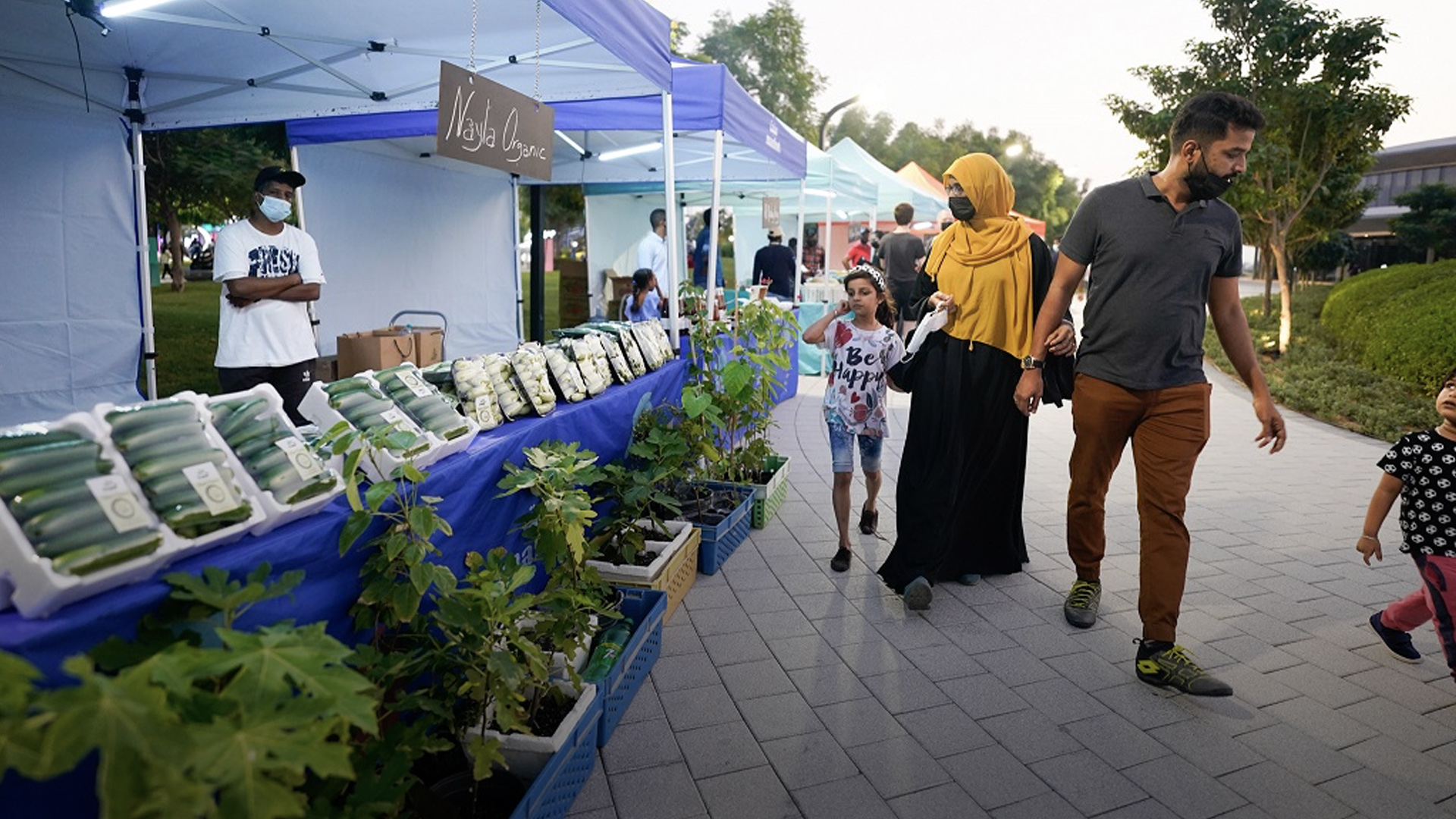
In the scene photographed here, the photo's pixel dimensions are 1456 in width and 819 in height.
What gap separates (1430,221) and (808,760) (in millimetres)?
35308

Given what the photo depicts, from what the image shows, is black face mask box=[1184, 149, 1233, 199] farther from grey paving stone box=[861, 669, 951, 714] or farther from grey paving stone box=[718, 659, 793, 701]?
grey paving stone box=[718, 659, 793, 701]

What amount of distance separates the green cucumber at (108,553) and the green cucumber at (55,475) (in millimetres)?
150

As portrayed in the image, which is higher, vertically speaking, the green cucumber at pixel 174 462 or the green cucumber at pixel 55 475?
the green cucumber at pixel 55 475

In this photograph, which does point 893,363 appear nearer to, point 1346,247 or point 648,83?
point 648,83

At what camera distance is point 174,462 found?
1787 mm

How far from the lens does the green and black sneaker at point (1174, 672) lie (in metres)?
3.05

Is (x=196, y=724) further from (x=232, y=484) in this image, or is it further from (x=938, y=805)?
(x=938, y=805)

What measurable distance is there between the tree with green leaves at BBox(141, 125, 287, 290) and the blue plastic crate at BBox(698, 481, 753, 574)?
8502mm

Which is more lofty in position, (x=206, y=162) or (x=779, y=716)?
(x=206, y=162)

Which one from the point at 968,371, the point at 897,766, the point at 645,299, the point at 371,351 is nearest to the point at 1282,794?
the point at 897,766

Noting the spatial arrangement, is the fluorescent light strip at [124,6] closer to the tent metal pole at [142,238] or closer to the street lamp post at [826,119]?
the tent metal pole at [142,238]

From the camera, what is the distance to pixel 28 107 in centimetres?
524

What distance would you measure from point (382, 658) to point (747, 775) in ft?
4.01

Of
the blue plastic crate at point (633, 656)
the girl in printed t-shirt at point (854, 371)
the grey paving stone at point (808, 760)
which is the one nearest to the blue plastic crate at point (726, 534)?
the girl in printed t-shirt at point (854, 371)
